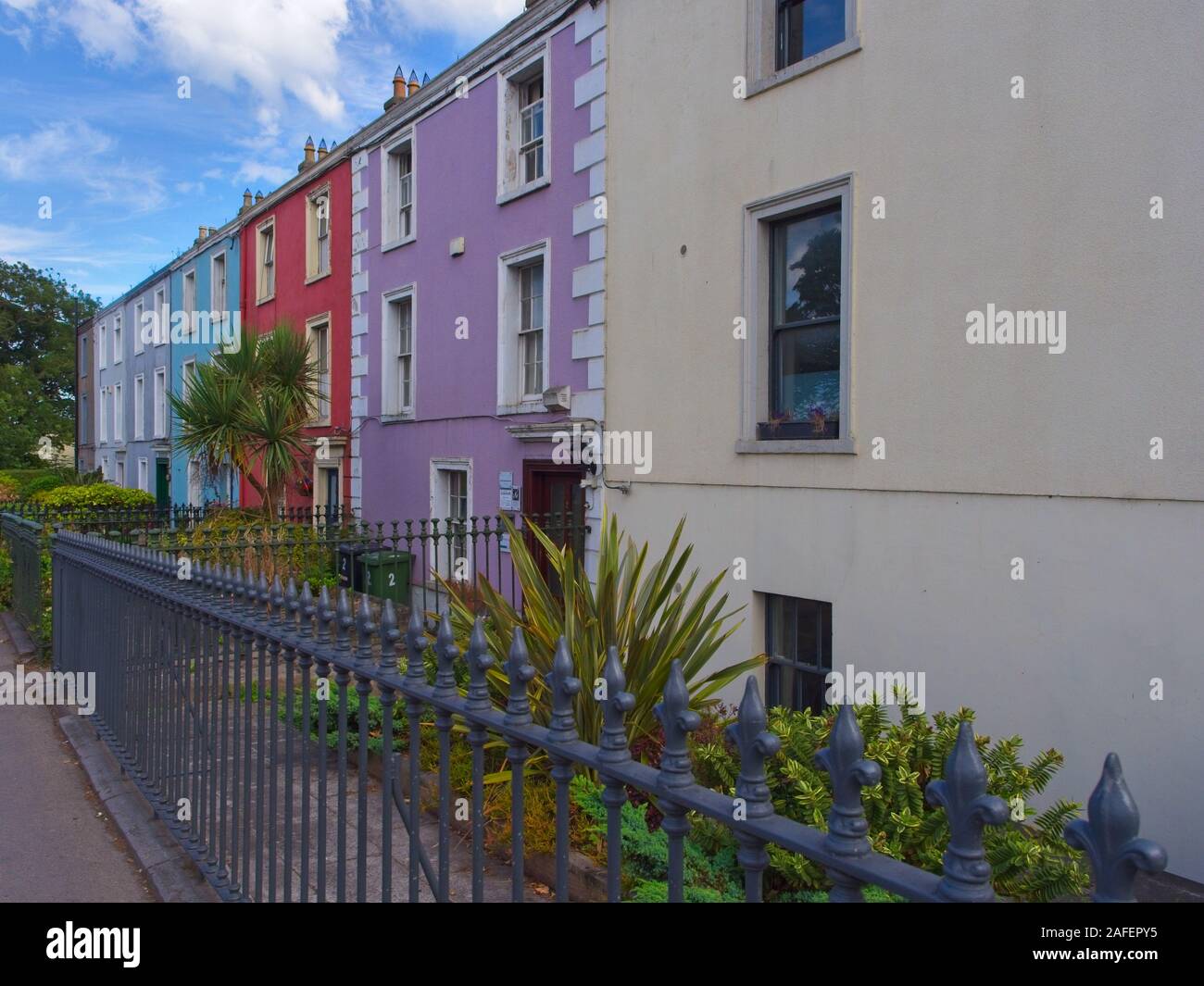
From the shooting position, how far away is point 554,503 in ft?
35.1

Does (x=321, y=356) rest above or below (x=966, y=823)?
above

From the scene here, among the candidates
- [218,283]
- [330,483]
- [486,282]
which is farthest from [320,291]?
A: [218,283]

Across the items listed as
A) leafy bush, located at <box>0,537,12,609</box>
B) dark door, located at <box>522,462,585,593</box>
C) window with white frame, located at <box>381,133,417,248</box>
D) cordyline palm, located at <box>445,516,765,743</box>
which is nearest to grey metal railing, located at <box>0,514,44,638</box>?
leafy bush, located at <box>0,537,12,609</box>

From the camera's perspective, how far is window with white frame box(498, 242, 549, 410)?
11266mm

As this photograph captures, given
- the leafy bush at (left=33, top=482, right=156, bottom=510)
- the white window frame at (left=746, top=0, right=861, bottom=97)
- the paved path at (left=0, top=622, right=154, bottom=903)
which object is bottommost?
the paved path at (left=0, top=622, right=154, bottom=903)

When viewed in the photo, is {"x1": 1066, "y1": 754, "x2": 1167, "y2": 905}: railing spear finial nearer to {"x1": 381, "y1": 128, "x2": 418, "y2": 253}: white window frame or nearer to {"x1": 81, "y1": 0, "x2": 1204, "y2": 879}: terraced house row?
{"x1": 81, "y1": 0, "x2": 1204, "y2": 879}: terraced house row

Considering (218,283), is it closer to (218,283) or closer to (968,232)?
(218,283)

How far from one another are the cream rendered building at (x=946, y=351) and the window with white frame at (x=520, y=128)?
2.52m

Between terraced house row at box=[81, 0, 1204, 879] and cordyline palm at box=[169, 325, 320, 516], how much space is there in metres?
2.57

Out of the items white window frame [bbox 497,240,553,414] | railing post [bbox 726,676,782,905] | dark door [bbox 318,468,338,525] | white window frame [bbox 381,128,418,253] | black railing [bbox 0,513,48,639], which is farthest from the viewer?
dark door [bbox 318,468,338,525]

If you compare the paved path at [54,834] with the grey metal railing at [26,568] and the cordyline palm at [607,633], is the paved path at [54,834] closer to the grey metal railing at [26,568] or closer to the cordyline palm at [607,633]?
the cordyline palm at [607,633]

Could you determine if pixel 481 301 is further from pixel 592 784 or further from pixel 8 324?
pixel 8 324

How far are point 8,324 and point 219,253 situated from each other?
38.3m

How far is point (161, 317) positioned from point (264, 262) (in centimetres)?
877
